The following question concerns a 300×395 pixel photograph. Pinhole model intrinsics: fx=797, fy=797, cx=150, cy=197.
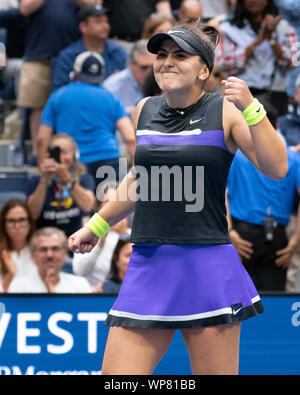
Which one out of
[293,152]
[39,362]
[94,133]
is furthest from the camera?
[94,133]

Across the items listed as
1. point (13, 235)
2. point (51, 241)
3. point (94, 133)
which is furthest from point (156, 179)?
point (94, 133)

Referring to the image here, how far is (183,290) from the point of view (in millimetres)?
3104

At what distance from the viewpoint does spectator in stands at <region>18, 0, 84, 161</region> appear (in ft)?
24.1

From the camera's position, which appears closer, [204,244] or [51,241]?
[204,244]

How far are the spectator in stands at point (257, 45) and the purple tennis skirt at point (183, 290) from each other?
4.36 m

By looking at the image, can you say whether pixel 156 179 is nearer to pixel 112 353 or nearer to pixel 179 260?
pixel 179 260

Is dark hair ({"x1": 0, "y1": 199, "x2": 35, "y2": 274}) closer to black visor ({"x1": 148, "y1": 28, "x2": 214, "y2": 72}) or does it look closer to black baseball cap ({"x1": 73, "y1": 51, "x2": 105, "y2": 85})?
black baseball cap ({"x1": 73, "y1": 51, "x2": 105, "y2": 85})

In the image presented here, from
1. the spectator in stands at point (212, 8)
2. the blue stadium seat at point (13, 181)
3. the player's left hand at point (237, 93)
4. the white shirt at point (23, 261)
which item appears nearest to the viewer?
the player's left hand at point (237, 93)

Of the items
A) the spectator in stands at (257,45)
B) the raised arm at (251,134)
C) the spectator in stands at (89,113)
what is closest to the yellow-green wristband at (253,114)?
the raised arm at (251,134)

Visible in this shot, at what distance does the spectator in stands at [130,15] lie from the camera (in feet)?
26.3

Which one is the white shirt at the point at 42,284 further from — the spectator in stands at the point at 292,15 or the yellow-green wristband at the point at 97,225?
the spectator in stands at the point at 292,15

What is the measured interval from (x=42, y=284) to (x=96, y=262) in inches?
21.2
